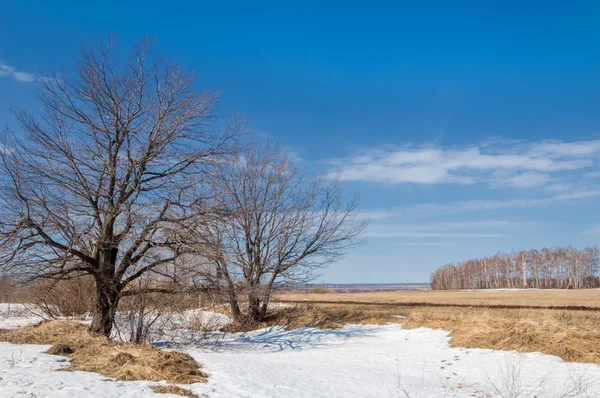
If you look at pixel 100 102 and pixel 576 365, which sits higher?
pixel 100 102

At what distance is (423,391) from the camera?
9695 millimetres

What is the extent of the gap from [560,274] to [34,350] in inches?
4887

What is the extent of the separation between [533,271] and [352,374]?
124066mm

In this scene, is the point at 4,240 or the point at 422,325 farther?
the point at 422,325

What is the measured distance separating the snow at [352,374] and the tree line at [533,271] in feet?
356

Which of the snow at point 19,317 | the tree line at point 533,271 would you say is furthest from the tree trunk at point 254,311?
the tree line at point 533,271

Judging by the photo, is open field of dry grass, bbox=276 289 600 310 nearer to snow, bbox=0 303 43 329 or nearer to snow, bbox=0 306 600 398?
snow, bbox=0 306 600 398

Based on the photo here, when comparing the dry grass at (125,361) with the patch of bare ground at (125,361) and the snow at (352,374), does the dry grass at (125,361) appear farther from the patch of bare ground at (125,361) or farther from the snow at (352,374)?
the snow at (352,374)

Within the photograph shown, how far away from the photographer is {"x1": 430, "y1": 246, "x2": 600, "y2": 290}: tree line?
111625 mm

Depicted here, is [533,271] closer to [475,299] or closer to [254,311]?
[475,299]

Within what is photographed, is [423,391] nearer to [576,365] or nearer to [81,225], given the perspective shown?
[576,365]

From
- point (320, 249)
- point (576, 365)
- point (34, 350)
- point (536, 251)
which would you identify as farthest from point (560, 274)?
point (34, 350)

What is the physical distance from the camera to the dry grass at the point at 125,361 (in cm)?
912

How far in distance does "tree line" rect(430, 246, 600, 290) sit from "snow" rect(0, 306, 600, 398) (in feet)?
356
